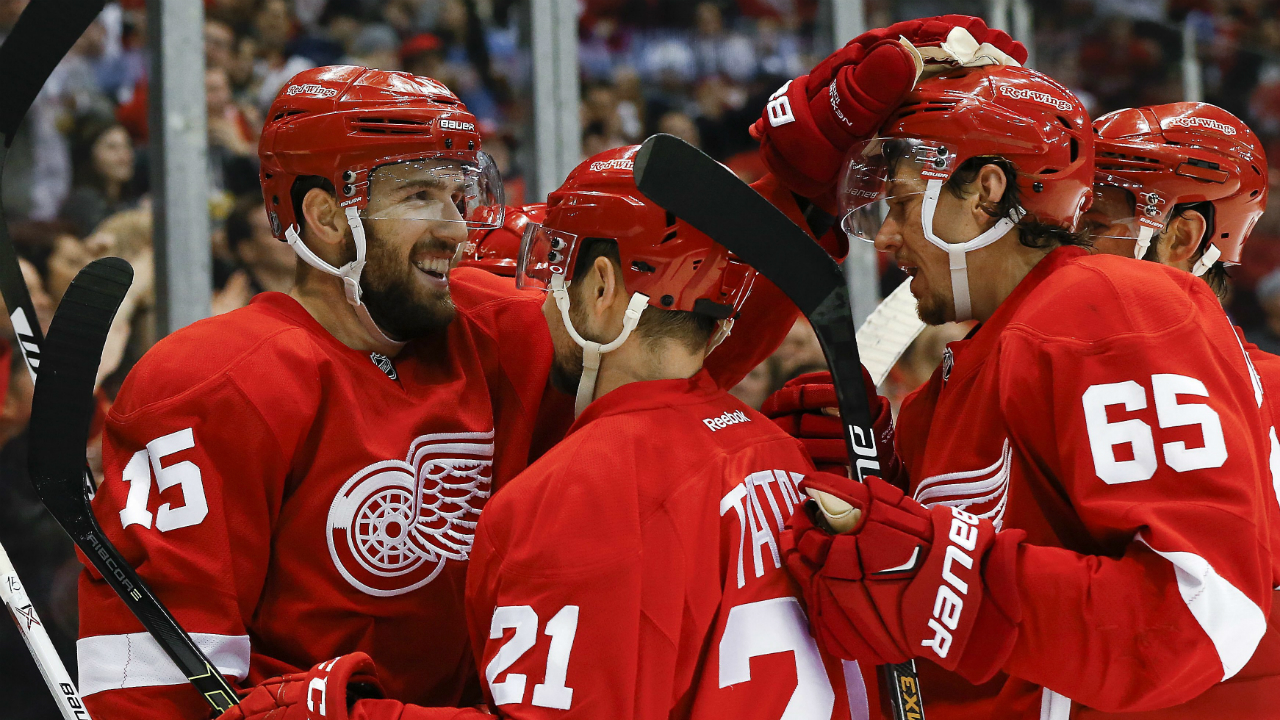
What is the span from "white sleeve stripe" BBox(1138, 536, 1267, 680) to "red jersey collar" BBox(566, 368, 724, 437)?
2.00 feet

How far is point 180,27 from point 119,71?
0.36 m

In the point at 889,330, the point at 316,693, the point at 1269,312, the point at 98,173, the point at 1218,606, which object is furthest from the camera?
the point at 1269,312

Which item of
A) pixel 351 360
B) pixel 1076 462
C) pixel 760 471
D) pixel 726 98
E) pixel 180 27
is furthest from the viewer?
pixel 726 98

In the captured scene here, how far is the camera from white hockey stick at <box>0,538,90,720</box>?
1.71m

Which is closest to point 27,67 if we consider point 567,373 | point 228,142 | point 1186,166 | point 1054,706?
point 567,373

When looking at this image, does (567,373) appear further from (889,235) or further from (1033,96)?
(1033,96)

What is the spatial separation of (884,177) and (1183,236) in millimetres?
855

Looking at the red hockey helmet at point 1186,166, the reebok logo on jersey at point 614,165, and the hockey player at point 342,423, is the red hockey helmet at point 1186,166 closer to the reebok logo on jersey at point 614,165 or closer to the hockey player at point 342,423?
the hockey player at point 342,423

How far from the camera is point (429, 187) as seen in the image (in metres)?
1.97

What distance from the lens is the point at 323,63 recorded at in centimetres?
375

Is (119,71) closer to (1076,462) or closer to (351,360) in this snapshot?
(351,360)

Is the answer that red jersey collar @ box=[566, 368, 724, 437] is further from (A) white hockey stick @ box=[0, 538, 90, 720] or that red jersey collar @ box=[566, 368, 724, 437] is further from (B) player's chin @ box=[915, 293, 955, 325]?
(A) white hockey stick @ box=[0, 538, 90, 720]

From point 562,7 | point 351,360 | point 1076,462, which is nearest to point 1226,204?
point 1076,462

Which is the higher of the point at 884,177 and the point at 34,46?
the point at 34,46
